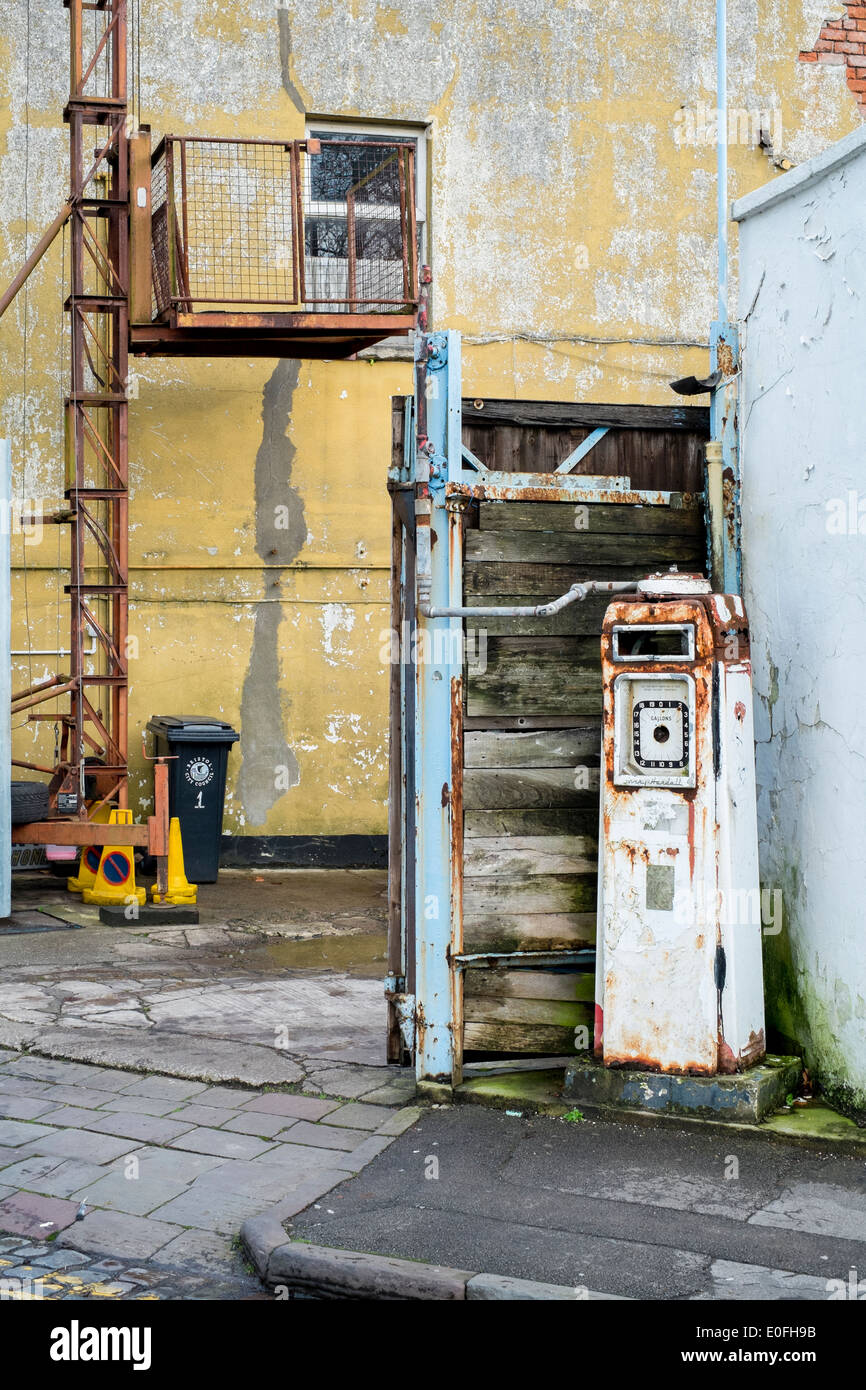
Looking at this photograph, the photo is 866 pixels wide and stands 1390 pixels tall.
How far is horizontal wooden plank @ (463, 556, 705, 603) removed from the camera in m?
5.77

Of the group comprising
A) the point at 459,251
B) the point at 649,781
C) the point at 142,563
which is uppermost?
the point at 459,251

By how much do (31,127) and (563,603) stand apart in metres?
8.83

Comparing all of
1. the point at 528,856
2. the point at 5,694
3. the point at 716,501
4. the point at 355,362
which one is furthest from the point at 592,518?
the point at 355,362

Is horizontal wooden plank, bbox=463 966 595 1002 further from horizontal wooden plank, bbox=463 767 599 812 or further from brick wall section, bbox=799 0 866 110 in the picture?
brick wall section, bbox=799 0 866 110

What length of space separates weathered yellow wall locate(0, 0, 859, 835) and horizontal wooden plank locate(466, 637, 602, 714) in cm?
661

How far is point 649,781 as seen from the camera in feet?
17.4

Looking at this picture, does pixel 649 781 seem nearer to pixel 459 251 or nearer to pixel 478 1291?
pixel 478 1291

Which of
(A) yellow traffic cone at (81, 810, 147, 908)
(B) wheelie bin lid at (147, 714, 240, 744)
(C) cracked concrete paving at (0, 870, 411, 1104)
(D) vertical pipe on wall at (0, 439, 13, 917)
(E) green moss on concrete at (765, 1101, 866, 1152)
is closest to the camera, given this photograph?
(E) green moss on concrete at (765, 1101, 866, 1152)

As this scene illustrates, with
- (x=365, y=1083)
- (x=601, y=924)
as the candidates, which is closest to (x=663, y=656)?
(x=601, y=924)

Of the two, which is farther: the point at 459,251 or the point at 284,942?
Result: the point at 459,251

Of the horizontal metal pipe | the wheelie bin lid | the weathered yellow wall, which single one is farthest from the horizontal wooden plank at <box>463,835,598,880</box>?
the weathered yellow wall

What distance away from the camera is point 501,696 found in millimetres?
5801

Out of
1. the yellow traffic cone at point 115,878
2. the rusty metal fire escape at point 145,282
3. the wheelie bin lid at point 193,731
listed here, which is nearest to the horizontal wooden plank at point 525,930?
the rusty metal fire escape at point 145,282

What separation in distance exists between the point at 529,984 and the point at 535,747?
990mm
